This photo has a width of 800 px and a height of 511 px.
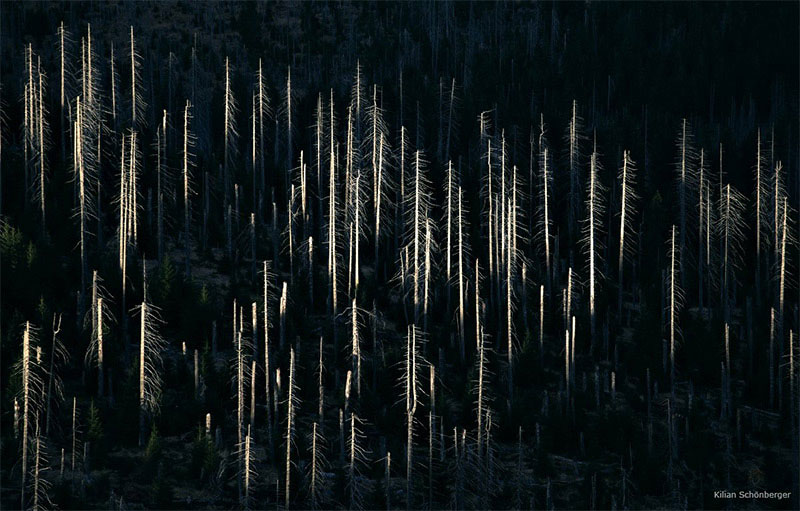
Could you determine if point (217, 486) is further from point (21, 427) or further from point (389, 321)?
point (389, 321)

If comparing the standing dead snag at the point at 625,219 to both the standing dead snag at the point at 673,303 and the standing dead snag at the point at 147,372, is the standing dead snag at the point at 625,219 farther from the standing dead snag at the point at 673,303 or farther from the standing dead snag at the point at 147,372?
the standing dead snag at the point at 147,372

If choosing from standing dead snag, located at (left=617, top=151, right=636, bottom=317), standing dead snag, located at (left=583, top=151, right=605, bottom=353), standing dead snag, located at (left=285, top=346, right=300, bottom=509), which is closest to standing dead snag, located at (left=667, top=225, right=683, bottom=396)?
standing dead snag, located at (left=617, top=151, right=636, bottom=317)

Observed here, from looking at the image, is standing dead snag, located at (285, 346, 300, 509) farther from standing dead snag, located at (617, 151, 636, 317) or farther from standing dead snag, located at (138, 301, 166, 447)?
standing dead snag, located at (617, 151, 636, 317)

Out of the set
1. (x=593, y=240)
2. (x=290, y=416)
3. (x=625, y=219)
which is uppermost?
(x=625, y=219)

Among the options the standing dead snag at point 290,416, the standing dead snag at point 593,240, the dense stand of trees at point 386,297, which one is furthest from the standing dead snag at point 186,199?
the standing dead snag at point 593,240

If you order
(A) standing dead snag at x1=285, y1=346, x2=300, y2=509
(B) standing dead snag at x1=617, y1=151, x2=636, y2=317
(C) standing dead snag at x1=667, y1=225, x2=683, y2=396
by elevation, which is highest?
(B) standing dead snag at x1=617, y1=151, x2=636, y2=317

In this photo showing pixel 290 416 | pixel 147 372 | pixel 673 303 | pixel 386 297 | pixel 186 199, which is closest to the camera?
pixel 290 416

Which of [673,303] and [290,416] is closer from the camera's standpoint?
[290,416]

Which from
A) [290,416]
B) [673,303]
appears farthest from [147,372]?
[673,303]

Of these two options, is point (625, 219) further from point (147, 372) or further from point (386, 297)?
point (147, 372)
